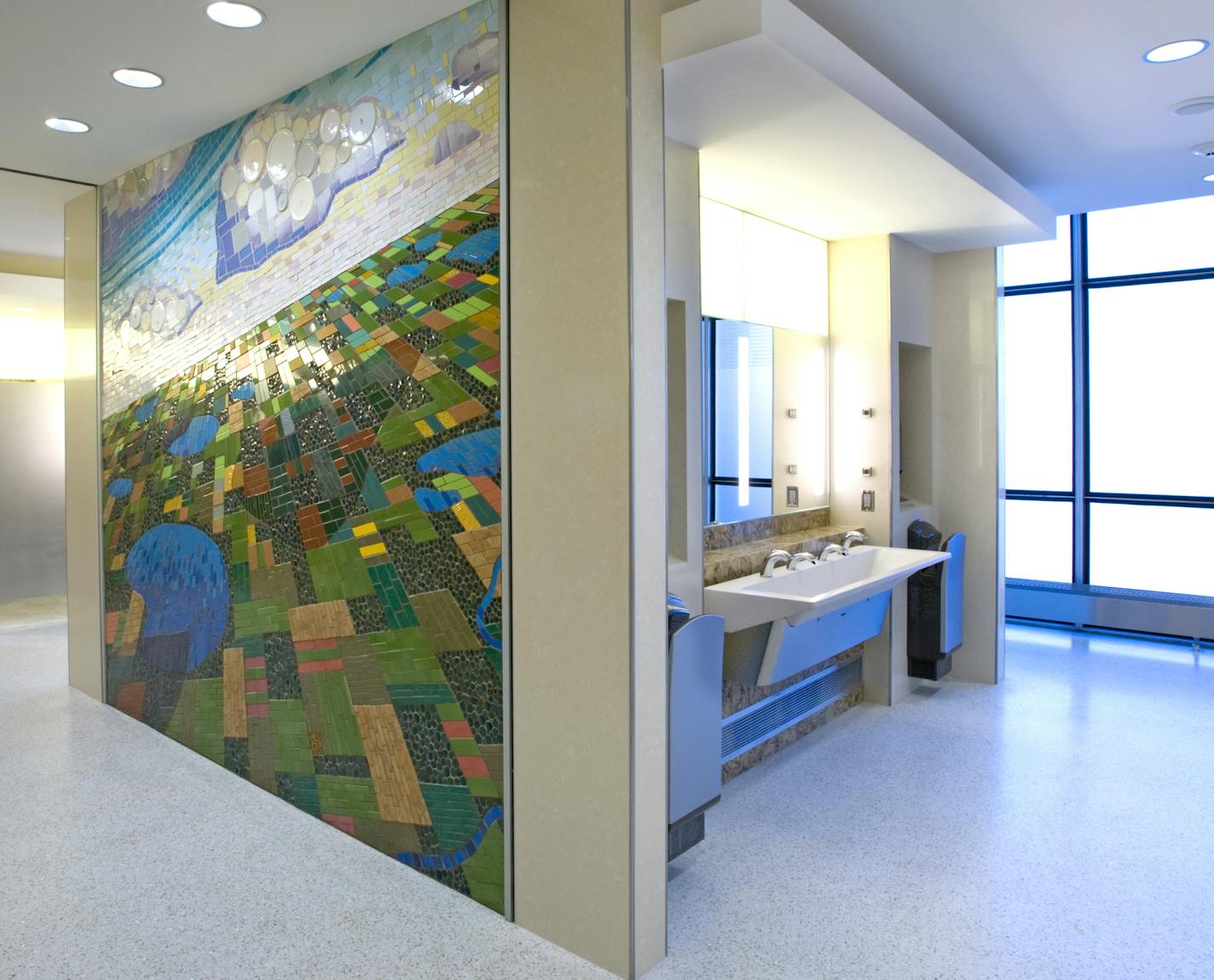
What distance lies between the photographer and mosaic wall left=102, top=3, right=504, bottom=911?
2.74 metres

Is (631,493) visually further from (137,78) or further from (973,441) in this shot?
(973,441)

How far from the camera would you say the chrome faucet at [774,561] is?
3818 millimetres

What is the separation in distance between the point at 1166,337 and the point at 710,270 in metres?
4.16

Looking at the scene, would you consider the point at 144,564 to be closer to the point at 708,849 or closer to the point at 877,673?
the point at 708,849

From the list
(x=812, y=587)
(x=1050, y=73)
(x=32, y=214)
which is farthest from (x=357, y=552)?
(x=32, y=214)

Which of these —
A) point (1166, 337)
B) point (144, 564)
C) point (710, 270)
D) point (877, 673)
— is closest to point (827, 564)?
point (877, 673)

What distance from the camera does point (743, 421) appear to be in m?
4.32

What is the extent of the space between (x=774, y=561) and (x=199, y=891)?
2428 millimetres

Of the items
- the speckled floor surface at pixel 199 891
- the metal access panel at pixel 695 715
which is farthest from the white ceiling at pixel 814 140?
the speckled floor surface at pixel 199 891

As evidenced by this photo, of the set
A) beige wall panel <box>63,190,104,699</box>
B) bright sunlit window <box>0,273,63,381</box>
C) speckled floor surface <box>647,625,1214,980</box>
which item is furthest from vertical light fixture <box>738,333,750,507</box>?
bright sunlit window <box>0,273,63,381</box>

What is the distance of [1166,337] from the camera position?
640 cm

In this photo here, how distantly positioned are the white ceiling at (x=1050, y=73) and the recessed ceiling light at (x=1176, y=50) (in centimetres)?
4

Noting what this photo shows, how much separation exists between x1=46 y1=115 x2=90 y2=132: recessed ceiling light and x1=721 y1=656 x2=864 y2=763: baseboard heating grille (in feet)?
11.5

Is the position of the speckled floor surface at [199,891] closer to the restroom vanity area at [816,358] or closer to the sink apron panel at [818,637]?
the restroom vanity area at [816,358]
